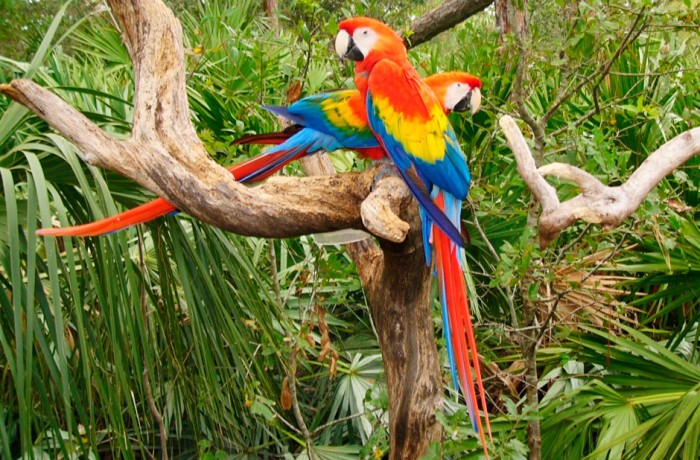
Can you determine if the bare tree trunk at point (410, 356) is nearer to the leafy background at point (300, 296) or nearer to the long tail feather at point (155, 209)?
the leafy background at point (300, 296)

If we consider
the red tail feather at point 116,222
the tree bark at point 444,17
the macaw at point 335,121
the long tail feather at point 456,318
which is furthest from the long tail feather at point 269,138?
the tree bark at point 444,17

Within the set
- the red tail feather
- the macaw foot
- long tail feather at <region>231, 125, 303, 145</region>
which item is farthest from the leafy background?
the macaw foot

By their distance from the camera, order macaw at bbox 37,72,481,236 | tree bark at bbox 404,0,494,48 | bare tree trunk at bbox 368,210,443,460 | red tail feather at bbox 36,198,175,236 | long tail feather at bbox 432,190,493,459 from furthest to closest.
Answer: tree bark at bbox 404,0,494,48 < macaw at bbox 37,72,481,236 < bare tree trunk at bbox 368,210,443,460 < long tail feather at bbox 432,190,493,459 < red tail feather at bbox 36,198,175,236

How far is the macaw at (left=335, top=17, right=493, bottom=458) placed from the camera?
1.38 meters

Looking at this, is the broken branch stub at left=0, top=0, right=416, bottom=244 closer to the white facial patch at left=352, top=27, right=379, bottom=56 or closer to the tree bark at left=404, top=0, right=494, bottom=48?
the white facial patch at left=352, top=27, right=379, bottom=56

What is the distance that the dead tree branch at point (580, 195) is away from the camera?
123 centimetres

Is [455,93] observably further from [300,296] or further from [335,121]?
[300,296]

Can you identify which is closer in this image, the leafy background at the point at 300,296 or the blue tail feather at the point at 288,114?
the leafy background at the point at 300,296

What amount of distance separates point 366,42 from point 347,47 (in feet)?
0.16

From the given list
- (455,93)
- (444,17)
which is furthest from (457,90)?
(444,17)

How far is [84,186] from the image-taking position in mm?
1339

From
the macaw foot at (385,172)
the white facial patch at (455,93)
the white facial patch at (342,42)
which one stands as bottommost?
the macaw foot at (385,172)

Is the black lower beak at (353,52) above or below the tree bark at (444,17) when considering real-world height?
below

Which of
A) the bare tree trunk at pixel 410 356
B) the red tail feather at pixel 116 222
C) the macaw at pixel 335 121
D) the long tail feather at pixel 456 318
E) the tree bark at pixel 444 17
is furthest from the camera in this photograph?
the tree bark at pixel 444 17
